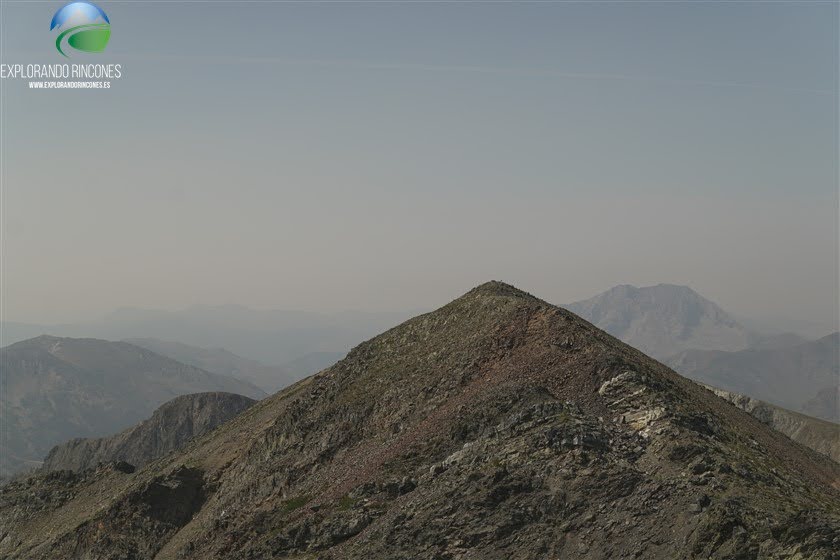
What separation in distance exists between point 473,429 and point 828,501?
23762 mm

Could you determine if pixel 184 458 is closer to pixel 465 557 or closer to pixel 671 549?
pixel 465 557

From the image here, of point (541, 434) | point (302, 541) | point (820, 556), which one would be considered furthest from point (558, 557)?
point (302, 541)

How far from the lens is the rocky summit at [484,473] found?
3925 cm

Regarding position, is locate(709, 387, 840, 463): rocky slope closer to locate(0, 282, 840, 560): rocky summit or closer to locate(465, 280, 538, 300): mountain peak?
locate(0, 282, 840, 560): rocky summit

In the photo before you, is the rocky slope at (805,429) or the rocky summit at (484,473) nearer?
the rocky summit at (484,473)

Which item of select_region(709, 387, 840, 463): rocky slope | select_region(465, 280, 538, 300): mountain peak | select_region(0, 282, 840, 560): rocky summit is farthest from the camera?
select_region(709, 387, 840, 463): rocky slope

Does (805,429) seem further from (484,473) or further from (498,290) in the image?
(484,473)

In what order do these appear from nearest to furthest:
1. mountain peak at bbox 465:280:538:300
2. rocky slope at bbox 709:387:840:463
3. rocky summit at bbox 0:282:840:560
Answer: rocky summit at bbox 0:282:840:560 < mountain peak at bbox 465:280:538:300 < rocky slope at bbox 709:387:840:463

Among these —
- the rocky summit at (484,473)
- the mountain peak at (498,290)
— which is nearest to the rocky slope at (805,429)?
the rocky summit at (484,473)

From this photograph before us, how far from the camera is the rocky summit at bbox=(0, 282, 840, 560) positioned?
39250 mm

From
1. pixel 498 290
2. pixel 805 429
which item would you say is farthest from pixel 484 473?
pixel 805 429

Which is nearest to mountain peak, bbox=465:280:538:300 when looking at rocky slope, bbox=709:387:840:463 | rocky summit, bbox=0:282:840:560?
rocky summit, bbox=0:282:840:560

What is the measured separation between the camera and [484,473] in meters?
46.9

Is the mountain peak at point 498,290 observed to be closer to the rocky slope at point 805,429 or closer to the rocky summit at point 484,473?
the rocky summit at point 484,473
